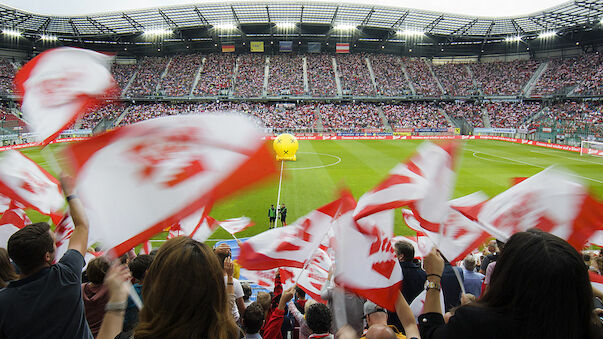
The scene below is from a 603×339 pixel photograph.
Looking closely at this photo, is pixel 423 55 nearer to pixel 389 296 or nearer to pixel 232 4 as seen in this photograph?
pixel 232 4

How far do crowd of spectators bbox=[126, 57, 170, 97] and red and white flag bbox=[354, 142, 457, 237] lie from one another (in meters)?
65.7

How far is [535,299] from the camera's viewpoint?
1755 millimetres

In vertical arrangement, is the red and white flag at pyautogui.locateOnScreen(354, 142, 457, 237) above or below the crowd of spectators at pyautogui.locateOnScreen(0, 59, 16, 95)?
below

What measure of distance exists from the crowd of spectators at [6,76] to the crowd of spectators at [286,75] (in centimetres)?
4120

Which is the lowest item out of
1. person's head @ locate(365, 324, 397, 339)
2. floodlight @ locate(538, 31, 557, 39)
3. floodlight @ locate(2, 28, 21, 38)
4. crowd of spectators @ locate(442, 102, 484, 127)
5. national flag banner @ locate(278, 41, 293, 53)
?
person's head @ locate(365, 324, 397, 339)

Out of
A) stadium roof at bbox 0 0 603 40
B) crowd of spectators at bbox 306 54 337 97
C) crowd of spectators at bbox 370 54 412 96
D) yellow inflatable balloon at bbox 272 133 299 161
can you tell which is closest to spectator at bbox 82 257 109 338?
yellow inflatable balloon at bbox 272 133 299 161

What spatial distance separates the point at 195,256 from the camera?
6.28ft

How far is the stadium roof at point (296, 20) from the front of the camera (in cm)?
5125

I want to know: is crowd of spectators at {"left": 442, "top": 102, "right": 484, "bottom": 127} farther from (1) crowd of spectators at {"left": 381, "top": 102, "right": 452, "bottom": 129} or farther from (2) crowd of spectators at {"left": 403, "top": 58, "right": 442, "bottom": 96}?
(2) crowd of spectators at {"left": 403, "top": 58, "right": 442, "bottom": 96}

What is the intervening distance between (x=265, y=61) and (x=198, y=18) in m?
16.1

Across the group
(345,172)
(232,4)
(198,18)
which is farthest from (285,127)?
(345,172)

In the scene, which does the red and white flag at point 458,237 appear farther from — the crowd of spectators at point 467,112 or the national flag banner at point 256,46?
the national flag banner at point 256,46

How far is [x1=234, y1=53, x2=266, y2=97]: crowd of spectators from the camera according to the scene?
62312 mm

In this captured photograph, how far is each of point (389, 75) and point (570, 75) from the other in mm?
29683
